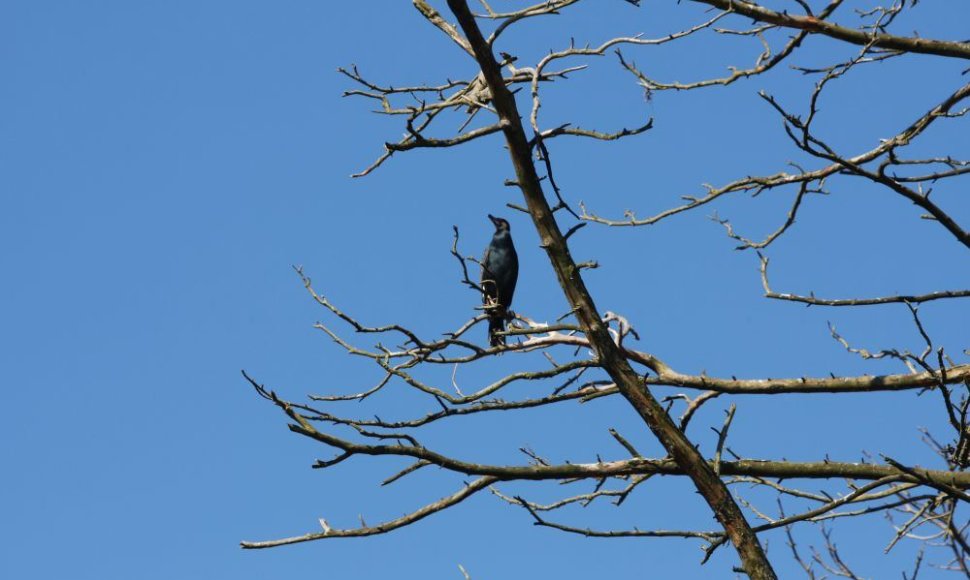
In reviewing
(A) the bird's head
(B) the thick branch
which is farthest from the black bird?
(B) the thick branch

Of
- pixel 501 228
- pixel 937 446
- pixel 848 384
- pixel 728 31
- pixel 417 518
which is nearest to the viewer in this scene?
pixel 417 518

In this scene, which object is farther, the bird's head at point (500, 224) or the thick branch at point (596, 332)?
the bird's head at point (500, 224)

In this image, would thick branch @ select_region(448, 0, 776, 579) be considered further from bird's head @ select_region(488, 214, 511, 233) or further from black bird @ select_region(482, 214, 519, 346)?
bird's head @ select_region(488, 214, 511, 233)

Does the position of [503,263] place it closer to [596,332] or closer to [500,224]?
[500,224]

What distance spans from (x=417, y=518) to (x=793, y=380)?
1995 millimetres

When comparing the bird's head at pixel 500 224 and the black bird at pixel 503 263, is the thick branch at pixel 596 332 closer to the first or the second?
the black bird at pixel 503 263

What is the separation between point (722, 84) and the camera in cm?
595

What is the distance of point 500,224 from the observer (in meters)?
10.6

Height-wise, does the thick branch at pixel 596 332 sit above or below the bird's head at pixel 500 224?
below

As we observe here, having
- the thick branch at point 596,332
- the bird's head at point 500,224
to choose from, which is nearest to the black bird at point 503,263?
the bird's head at point 500,224

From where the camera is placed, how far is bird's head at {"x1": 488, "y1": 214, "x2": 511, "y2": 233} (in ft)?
34.6

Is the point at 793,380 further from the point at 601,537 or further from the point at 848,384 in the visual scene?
the point at 601,537

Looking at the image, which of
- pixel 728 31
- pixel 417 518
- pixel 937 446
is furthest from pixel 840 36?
pixel 417 518

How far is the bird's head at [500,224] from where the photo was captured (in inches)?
415
